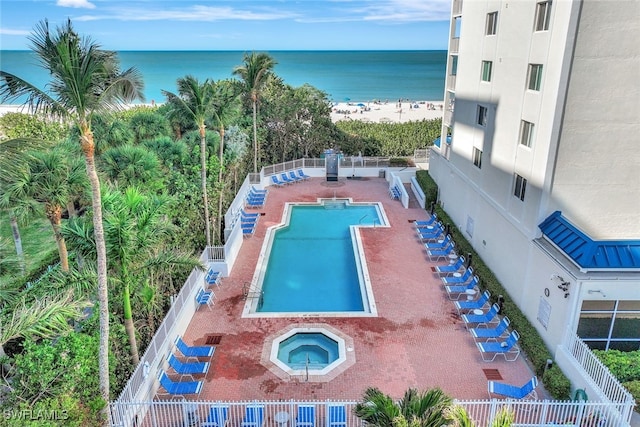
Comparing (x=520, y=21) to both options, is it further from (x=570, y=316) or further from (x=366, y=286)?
(x=366, y=286)

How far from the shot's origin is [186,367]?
507 inches

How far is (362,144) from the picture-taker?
122ft

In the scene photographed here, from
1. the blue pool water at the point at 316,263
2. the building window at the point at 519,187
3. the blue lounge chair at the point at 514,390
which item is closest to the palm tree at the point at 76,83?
the blue pool water at the point at 316,263

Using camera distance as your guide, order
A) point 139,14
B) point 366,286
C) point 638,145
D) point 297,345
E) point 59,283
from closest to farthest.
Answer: point 59,283 < point 638,145 < point 297,345 < point 366,286 < point 139,14

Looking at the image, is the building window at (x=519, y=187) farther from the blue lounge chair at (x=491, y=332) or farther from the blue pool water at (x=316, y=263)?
the blue pool water at (x=316, y=263)

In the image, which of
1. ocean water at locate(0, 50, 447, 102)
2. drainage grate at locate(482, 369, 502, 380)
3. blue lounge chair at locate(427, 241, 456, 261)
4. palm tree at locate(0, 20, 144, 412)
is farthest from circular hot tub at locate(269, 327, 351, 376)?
ocean water at locate(0, 50, 447, 102)

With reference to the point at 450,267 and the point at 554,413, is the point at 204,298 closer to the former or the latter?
the point at 450,267

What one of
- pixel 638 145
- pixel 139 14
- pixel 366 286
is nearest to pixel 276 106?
pixel 366 286

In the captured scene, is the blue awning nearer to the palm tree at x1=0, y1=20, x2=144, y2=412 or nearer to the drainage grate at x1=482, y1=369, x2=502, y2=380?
the drainage grate at x1=482, y1=369, x2=502, y2=380

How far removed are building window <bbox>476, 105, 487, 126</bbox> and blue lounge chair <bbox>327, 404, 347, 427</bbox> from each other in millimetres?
13767

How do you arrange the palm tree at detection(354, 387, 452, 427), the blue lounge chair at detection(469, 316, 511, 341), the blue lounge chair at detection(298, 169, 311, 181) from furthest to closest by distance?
the blue lounge chair at detection(298, 169, 311, 181)
the blue lounge chair at detection(469, 316, 511, 341)
the palm tree at detection(354, 387, 452, 427)

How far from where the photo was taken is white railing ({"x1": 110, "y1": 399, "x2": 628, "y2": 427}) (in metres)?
10.3

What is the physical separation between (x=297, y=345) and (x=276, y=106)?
23.4m

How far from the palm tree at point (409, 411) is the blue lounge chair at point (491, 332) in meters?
7.70
